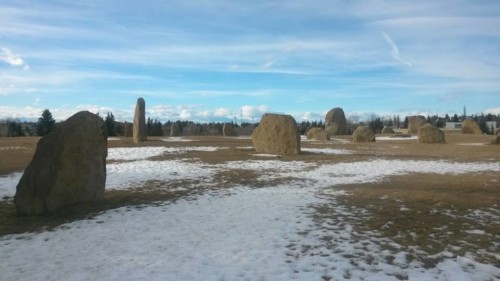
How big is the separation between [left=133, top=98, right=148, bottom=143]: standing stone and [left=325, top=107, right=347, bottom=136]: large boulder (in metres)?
29.9

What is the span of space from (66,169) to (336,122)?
172 feet

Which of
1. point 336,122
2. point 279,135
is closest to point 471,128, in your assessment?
point 336,122

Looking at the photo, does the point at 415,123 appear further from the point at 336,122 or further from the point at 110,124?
the point at 110,124

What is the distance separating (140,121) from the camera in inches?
1500

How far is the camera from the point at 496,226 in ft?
31.6

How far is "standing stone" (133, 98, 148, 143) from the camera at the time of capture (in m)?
37.5

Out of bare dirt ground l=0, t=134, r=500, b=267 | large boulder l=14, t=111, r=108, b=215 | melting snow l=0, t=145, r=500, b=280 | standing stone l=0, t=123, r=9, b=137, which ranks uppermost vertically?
standing stone l=0, t=123, r=9, b=137

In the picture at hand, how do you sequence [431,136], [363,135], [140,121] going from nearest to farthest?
1. [431,136]
2. [140,121]
3. [363,135]

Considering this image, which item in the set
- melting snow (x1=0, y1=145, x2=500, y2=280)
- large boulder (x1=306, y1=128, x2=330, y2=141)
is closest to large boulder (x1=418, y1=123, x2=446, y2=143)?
large boulder (x1=306, y1=128, x2=330, y2=141)

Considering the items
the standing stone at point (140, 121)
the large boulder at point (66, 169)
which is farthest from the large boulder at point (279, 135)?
the large boulder at point (66, 169)

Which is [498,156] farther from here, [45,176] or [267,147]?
[45,176]

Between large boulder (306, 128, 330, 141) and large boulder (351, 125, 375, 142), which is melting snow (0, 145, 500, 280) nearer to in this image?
large boulder (351, 125, 375, 142)

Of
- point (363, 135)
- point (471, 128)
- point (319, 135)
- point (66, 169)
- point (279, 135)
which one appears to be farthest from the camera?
point (471, 128)

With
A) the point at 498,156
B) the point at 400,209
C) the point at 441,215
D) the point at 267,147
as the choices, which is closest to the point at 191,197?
the point at 400,209
